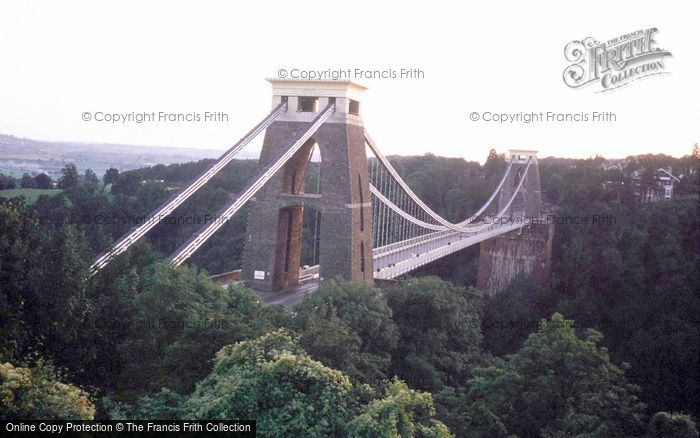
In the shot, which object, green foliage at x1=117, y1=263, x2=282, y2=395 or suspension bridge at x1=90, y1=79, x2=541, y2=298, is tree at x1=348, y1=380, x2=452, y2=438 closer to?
green foliage at x1=117, y1=263, x2=282, y2=395

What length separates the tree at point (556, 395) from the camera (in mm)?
9930

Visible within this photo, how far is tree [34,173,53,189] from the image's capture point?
2938 cm

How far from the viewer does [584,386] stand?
10.3 m

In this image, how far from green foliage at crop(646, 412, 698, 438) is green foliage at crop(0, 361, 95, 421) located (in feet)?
24.7

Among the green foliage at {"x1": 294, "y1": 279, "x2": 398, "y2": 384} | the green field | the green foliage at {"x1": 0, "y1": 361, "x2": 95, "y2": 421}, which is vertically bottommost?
the green foliage at {"x1": 294, "y1": 279, "x2": 398, "y2": 384}

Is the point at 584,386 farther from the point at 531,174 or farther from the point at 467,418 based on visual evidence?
the point at 531,174

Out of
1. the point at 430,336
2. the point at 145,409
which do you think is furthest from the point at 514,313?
the point at 145,409

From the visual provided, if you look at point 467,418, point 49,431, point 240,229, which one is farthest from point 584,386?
point 240,229

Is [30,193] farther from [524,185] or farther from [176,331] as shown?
[524,185]

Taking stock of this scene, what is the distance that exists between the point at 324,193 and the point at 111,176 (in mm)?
21890

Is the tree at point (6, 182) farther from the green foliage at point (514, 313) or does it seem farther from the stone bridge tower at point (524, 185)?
the stone bridge tower at point (524, 185)

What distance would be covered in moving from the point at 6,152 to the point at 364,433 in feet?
60.2

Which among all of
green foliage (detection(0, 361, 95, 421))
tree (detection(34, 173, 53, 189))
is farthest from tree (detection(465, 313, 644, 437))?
tree (detection(34, 173, 53, 189))

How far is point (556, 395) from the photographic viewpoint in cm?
1038
